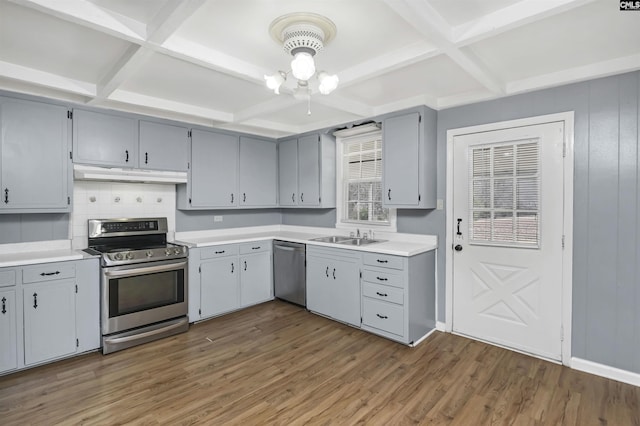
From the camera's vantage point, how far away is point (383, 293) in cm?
330

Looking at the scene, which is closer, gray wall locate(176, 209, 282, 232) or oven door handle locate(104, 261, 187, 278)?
oven door handle locate(104, 261, 187, 278)

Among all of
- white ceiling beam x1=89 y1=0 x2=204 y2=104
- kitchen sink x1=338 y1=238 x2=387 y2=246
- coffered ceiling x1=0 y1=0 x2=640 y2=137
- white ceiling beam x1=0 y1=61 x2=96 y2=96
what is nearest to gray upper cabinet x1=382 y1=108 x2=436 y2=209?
coffered ceiling x1=0 y1=0 x2=640 y2=137

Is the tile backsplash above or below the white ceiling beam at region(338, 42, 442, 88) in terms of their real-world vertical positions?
below

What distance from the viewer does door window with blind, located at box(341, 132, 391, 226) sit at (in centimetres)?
413

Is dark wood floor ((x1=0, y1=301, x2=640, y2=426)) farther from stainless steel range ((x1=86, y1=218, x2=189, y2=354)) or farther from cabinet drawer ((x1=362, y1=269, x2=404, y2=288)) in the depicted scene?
cabinet drawer ((x1=362, y1=269, x2=404, y2=288))

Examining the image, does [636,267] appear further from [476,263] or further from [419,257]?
[419,257]

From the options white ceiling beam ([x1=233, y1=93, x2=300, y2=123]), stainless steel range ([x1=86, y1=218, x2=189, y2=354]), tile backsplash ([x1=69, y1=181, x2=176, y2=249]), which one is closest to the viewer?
stainless steel range ([x1=86, y1=218, x2=189, y2=354])

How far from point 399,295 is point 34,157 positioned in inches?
140

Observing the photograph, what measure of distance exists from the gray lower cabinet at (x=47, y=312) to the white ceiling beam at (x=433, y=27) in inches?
127

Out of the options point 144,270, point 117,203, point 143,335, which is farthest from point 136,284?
point 117,203

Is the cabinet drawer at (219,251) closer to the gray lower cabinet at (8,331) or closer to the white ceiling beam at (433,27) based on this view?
the gray lower cabinet at (8,331)

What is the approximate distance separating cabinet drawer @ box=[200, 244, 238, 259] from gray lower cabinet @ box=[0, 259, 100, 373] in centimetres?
105

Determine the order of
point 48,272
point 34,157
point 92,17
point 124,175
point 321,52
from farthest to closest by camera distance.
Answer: point 124,175 → point 34,157 → point 48,272 → point 321,52 → point 92,17

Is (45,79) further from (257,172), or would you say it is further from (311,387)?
(311,387)
